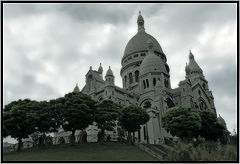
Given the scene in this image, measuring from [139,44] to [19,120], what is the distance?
46470mm

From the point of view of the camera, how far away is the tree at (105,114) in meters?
41.7

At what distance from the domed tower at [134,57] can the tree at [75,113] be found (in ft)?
102

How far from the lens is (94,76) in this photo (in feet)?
216

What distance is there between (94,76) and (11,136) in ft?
92.7

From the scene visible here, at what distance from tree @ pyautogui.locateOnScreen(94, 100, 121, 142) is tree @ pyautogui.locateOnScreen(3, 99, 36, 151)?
28.6 feet

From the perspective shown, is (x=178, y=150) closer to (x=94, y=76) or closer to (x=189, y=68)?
(x=94, y=76)

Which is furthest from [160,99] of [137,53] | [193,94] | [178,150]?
[178,150]

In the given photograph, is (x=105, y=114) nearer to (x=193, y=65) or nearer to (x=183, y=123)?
(x=183, y=123)

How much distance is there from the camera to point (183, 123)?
137 ft

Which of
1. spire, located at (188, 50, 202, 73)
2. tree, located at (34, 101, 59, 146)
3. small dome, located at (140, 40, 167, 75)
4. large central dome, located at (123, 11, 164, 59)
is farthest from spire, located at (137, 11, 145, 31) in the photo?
tree, located at (34, 101, 59, 146)

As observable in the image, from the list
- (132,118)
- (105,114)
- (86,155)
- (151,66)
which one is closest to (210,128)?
(132,118)

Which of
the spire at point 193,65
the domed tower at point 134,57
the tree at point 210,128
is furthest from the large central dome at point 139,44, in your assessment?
the tree at point 210,128

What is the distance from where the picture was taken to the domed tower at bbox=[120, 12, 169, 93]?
74.4 m

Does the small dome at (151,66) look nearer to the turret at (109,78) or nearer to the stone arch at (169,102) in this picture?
the stone arch at (169,102)
